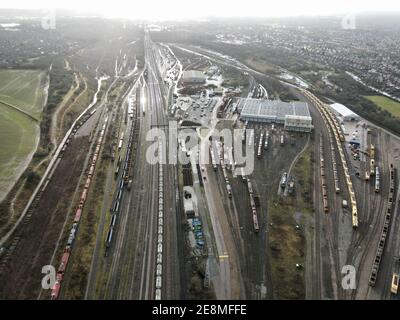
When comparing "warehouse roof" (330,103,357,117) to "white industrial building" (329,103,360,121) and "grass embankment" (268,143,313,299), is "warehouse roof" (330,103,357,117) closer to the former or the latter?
"white industrial building" (329,103,360,121)

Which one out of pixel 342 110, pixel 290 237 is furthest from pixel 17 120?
pixel 342 110

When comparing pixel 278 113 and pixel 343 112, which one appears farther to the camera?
pixel 343 112

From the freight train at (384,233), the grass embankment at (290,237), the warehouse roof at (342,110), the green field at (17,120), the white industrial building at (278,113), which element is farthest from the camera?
the warehouse roof at (342,110)

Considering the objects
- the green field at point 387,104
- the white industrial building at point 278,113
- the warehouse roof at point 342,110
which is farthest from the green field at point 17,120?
the green field at point 387,104

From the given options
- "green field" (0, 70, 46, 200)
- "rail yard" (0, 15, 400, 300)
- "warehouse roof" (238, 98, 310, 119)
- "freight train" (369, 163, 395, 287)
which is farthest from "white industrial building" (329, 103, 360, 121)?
"green field" (0, 70, 46, 200)

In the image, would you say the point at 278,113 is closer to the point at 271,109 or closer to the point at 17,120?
the point at 271,109

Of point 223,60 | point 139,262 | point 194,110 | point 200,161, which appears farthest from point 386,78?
point 139,262

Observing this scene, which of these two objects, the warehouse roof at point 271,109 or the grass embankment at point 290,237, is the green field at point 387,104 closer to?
the warehouse roof at point 271,109

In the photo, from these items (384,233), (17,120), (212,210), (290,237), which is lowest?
(290,237)
